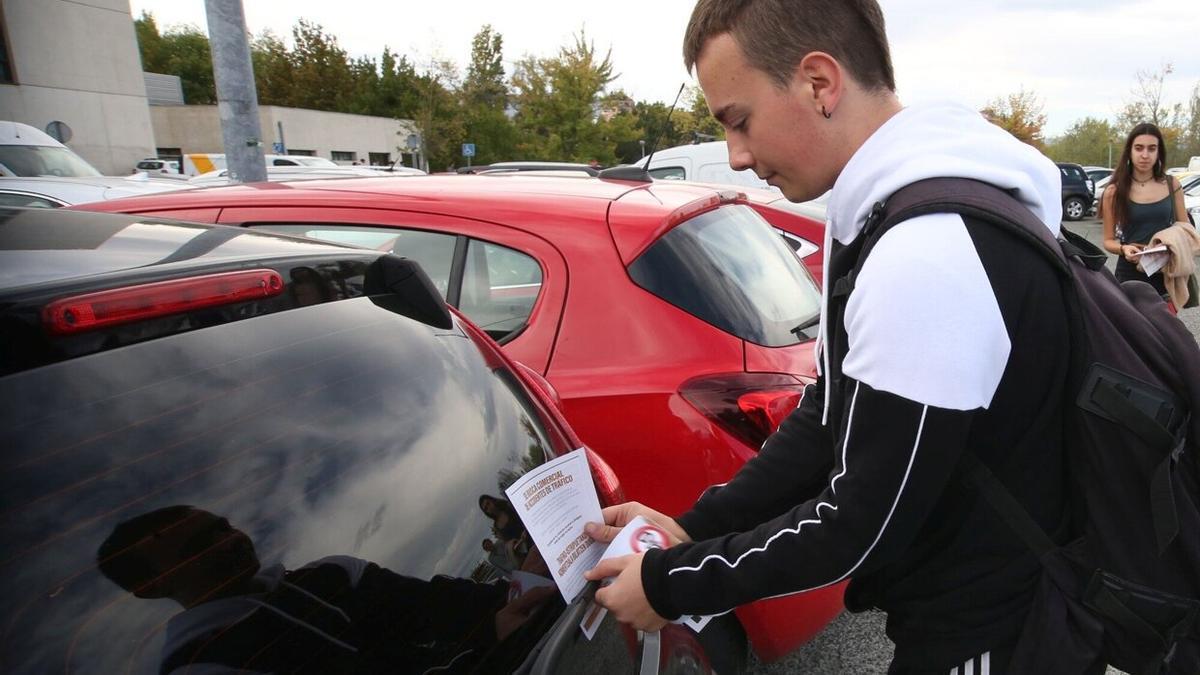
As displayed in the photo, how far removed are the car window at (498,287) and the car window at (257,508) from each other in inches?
45.9

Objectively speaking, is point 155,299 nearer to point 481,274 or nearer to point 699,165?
point 481,274

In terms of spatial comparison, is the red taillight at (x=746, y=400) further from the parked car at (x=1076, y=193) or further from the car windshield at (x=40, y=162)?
the parked car at (x=1076, y=193)

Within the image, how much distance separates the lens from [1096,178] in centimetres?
3092

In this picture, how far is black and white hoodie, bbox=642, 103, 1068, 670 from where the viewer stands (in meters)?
1.07

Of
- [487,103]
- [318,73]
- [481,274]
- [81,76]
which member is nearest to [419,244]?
[481,274]

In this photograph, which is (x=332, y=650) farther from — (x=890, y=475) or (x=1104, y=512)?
(x=1104, y=512)

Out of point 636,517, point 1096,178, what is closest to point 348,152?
point 1096,178

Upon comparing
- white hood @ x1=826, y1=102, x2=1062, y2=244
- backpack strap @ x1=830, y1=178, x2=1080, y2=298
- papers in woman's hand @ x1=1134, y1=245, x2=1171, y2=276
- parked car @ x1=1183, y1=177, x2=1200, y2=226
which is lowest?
parked car @ x1=1183, y1=177, x2=1200, y2=226

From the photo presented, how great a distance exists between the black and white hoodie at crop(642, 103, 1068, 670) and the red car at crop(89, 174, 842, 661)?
2.63ft

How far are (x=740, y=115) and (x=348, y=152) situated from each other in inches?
1734

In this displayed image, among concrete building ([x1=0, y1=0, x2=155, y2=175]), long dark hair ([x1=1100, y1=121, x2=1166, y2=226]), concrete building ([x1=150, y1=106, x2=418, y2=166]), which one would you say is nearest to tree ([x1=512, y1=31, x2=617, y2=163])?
concrete building ([x1=150, y1=106, x2=418, y2=166])

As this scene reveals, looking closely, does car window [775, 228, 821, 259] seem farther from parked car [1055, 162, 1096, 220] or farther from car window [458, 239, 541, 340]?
parked car [1055, 162, 1096, 220]

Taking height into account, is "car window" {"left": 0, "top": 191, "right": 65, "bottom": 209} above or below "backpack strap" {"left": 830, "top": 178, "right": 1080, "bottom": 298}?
below

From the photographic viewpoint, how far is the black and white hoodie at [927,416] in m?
1.07
